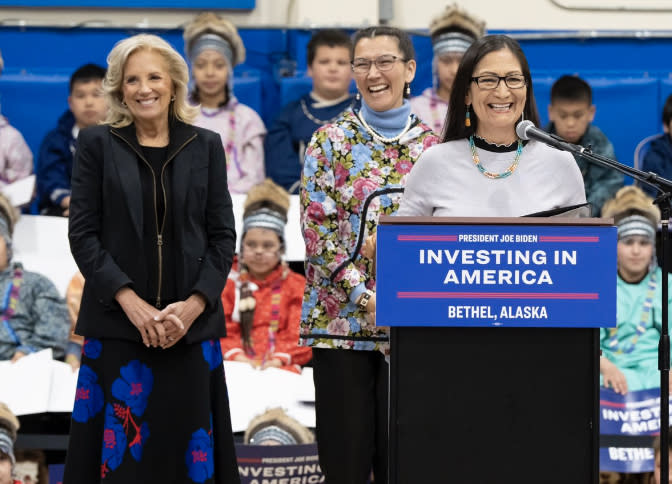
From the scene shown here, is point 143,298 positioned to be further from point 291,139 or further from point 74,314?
point 291,139

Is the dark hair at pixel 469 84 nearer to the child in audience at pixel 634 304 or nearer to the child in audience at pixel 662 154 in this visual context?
the child in audience at pixel 634 304

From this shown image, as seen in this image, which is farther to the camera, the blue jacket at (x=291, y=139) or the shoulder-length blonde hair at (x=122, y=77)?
the blue jacket at (x=291, y=139)

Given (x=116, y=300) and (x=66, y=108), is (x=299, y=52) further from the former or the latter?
(x=116, y=300)

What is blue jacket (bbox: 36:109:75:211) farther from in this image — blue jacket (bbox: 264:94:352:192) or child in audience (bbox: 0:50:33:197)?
blue jacket (bbox: 264:94:352:192)

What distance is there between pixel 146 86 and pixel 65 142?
2.78 meters

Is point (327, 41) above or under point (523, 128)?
above

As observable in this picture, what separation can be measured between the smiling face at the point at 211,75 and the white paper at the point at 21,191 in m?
0.99

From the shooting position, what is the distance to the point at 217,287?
314 centimetres

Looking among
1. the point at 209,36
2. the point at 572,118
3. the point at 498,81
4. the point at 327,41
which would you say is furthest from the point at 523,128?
the point at 209,36

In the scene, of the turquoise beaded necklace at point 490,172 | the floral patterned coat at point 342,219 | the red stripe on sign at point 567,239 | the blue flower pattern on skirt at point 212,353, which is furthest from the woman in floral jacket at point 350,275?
the red stripe on sign at point 567,239

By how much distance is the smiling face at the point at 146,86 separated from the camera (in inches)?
125

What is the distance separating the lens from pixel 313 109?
19.4ft

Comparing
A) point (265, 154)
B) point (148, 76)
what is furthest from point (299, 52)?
point (148, 76)

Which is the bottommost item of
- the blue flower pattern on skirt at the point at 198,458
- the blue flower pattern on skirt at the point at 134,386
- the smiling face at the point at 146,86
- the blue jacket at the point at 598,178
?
the blue flower pattern on skirt at the point at 198,458
